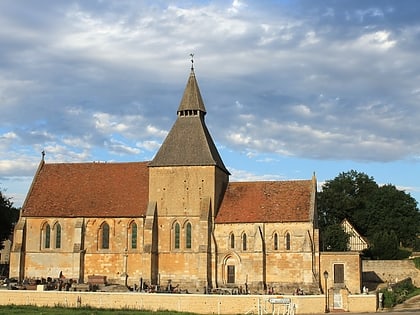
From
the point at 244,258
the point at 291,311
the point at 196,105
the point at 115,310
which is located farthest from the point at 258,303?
the point at 196,105

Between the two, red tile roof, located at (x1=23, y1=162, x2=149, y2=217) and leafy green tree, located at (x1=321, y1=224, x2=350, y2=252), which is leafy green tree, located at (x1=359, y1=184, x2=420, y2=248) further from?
red tile roof, located at (x1=23, y1=162, x2=149, y2=217)

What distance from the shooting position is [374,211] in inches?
3780

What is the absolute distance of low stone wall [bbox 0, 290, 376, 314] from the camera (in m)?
48.1

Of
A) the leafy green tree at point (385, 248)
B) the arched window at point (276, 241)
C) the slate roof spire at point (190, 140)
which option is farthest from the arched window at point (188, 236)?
the leafy green tree at point (385, 248)

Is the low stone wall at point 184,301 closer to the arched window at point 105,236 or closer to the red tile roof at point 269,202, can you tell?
the arched window at point 105,236

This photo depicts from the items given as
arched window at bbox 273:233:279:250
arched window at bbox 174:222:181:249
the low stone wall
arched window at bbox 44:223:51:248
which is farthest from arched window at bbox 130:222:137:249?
the low stone wall

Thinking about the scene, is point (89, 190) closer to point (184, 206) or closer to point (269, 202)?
point (184, 206)

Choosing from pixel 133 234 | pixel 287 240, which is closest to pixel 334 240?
pixel 287 240

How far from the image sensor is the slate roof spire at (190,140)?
64.6 m

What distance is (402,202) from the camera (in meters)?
96.7

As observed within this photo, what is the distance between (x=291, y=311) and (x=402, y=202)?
57.0m

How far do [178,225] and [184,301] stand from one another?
14967 mm

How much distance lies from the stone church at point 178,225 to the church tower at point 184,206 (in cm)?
9

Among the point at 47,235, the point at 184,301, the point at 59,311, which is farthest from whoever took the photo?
the point at 47,235
